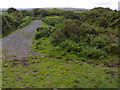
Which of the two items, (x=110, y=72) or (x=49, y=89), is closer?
(x=49, y=89)

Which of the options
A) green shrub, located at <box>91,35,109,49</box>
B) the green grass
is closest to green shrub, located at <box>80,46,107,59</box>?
the green grass

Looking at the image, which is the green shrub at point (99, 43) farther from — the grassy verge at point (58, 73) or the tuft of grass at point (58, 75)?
the tuft of grass at point (58, 75)

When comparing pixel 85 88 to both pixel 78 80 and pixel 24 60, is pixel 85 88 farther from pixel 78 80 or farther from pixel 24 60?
pixel 24 60

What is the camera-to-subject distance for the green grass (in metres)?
9.66

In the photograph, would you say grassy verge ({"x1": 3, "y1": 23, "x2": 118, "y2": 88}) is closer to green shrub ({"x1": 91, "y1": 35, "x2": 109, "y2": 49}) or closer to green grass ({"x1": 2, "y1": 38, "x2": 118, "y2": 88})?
green grass ({"x1": 2, "y1": 38, "x2": 118, "y2": 88})

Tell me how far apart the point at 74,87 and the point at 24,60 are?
767 centimetres

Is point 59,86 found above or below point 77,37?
below

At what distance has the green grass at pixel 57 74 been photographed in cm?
966

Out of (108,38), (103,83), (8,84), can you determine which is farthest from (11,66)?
(108,38)

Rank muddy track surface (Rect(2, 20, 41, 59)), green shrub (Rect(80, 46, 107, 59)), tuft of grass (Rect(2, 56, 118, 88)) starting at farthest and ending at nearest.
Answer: muddy track surface (Rect(2, 20, 41, 59)), green shrub (Rect(80, 46, 107, 59)), tuft of grass (Rect(2, 56, 118, 88))

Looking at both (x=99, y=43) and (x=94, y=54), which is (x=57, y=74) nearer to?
(x=94, y=54)

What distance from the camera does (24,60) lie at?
15.2m

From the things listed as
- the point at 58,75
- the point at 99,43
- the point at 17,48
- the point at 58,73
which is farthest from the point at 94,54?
the point at 17,48

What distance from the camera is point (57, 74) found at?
37.2 ft
